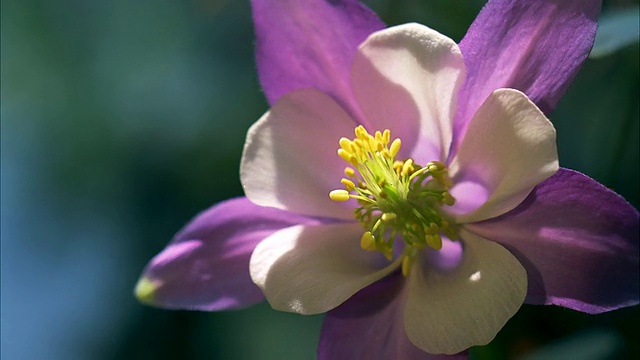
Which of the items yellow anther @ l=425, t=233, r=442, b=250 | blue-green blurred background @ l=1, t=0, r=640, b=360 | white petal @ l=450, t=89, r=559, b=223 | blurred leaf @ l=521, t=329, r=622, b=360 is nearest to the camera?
white petal @ l=450, t=89, r=559, b=223

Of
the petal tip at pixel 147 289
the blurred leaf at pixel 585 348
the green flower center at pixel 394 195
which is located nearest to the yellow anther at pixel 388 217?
the green flower center at pixel 394 195

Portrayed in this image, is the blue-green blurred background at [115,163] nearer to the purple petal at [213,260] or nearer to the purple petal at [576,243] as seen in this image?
the purple petal at [213,260]

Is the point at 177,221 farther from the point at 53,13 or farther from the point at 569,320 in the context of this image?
the point at 569,320

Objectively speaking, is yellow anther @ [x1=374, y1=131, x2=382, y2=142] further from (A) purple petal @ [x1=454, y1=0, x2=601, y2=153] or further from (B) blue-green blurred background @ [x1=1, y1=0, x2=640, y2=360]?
(B) blue-green blurred background @ [x1=1, y1=0, x2=640, y2=360]

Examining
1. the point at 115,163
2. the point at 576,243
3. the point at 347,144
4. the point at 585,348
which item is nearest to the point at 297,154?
the point at 347,144

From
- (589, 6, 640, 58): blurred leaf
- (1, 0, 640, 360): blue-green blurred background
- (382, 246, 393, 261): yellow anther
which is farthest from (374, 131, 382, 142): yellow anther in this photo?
(1, 0, 640, 360): blue-green blurred background

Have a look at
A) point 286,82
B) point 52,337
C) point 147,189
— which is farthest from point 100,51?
point 286,82
